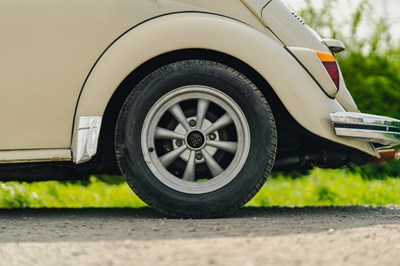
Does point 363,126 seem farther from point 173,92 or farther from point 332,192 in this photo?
point 332,192

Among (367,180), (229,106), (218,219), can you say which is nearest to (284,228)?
(218,219)

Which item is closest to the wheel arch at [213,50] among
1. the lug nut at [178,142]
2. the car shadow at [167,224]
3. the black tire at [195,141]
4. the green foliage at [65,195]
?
the black tire at [195,141]

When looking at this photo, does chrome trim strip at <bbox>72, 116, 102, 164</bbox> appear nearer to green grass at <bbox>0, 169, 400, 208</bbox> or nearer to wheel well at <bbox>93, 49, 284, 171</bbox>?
wheel well at <bbox>93, 49, 284, 171</bbox>

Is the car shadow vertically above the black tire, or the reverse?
the black tire

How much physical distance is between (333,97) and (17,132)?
6.37 feet

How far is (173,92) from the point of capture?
4.68 meters

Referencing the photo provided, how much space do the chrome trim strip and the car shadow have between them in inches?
15.9

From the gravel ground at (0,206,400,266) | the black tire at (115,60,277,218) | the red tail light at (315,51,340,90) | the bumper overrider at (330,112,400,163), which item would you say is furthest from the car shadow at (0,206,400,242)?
the red tail light at (315,51,340,90)

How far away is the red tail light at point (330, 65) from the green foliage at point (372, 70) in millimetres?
5071

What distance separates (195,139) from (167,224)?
58cm

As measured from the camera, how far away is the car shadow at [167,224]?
13.1 feet

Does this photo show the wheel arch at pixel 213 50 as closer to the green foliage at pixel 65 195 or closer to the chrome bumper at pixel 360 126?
the chrome bumper at pixel 360 126

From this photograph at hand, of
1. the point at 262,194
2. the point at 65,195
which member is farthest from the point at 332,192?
the point at 65,195

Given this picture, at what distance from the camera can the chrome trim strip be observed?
4.68m
